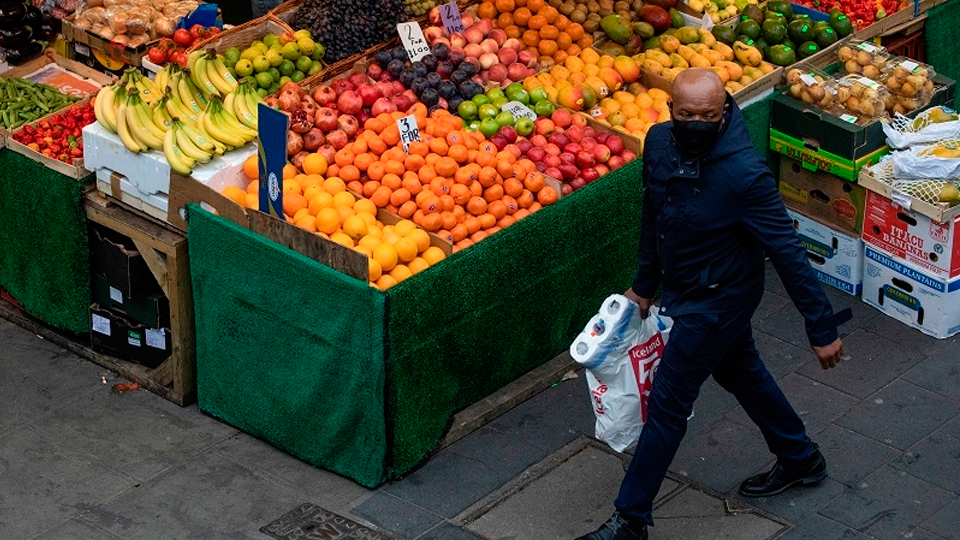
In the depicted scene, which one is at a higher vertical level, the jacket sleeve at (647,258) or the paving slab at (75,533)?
the jacket sleeve at (647,258)

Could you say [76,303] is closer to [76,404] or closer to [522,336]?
[76,404]

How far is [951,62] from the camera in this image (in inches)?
361

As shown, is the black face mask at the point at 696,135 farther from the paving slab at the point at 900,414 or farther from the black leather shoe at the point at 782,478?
the paving slab at the point at 900,414

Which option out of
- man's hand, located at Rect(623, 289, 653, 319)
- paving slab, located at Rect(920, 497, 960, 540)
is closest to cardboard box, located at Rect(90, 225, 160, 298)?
man's hand, located at Rect(623, 289, 653, 319)

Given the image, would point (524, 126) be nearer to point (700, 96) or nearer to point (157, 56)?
point (157, 56)

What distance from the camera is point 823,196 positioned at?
785 cm

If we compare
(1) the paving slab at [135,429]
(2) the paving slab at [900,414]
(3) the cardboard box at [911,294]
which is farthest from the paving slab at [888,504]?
(1) the paving slab at [135,429]

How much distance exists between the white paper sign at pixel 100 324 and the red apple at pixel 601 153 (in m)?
2.47

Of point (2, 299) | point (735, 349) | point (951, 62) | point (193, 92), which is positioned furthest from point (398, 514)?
point (951, 62)

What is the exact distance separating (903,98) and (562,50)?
1839 mm

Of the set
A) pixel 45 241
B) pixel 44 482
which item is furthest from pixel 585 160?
pixel 44 482

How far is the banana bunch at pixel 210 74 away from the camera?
738 centimetres

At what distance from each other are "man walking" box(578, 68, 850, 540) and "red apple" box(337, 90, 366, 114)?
211 centimetres

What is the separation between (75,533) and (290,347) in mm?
1161
